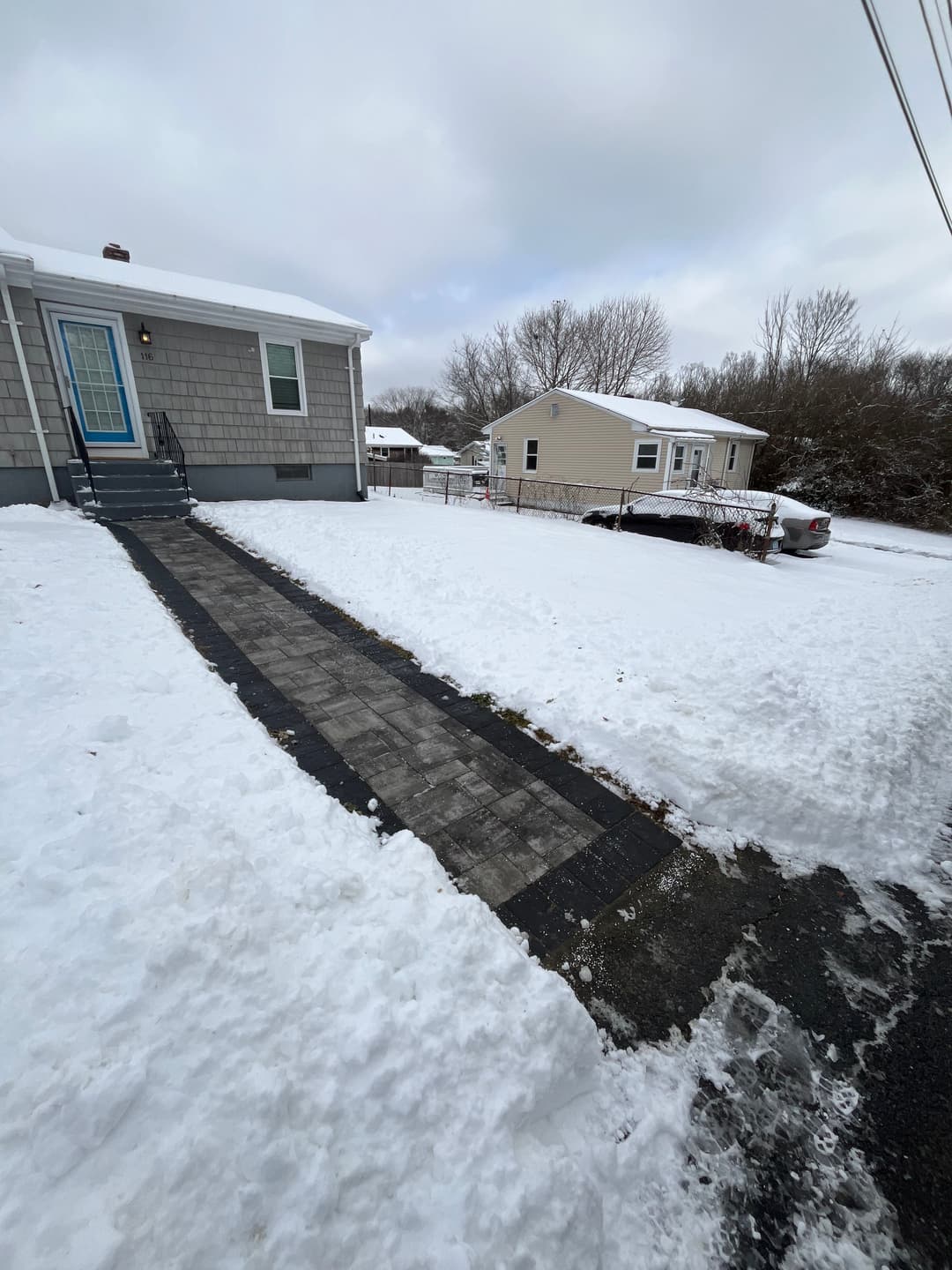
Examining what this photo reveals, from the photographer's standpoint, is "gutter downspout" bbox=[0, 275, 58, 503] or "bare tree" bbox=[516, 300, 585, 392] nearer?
"gutter downspout" bbox=[0, 275, 58, 503]

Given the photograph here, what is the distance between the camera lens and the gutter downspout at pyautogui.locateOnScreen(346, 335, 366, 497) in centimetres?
1104

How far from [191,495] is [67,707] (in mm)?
8049

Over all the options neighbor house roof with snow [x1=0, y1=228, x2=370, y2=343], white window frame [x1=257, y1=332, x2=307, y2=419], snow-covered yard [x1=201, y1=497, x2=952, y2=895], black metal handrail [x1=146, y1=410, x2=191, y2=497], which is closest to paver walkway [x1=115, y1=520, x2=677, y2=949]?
snow-covered yard [x1=201, y1=497, x2=952, y2=895]

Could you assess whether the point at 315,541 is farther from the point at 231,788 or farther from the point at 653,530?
the point at 653,530

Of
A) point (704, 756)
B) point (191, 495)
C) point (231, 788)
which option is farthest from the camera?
point (191, 495)

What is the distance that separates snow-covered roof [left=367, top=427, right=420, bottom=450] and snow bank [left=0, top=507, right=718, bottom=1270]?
48814 millimetres

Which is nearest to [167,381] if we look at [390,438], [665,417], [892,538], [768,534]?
[768,534]

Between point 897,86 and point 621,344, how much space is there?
1227 inches

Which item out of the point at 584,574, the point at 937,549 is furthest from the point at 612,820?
the point at 937,549

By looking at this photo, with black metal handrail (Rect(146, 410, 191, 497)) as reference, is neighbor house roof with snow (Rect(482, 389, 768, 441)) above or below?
above

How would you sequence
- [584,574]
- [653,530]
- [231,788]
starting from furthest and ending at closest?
[653,530]
[584,574]
[231,788]

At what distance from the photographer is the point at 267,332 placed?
1002 cm

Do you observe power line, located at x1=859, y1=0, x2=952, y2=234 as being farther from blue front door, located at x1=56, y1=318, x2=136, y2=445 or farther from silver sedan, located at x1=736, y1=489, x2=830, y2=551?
blue front door, located at x1=56, y1=318, x2=136, y2=445

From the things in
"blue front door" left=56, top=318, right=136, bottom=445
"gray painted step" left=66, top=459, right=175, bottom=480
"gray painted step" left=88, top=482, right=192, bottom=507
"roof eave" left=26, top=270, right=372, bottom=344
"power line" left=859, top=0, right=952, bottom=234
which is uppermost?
"power line" left=859, top=0, right=952, bottom=234
